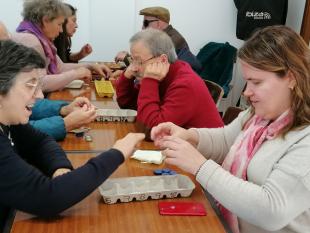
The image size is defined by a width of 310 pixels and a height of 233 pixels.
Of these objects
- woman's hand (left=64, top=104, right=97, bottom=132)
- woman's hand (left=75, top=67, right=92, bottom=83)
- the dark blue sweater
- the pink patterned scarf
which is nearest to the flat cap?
woman's hand (left=75, top=67, right=92, bottom=83)

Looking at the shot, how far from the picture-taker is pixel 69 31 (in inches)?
147

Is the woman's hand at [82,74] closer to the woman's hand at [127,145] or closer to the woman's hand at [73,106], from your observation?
the woman's hand at [73,106]

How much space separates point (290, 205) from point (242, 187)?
0.14 meters

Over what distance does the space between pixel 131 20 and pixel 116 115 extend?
2.55m

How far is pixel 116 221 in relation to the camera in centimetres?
116

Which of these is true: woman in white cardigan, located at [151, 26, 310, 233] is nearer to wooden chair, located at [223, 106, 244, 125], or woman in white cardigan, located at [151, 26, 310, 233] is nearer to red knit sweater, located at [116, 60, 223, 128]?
red knit sweater, located at [116, 60, 223, 128]

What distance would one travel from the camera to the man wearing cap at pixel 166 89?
1.91 m

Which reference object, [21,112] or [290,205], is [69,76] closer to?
[21,112]

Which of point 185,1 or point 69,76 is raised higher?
point 185,1

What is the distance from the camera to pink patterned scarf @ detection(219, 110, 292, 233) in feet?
4.14

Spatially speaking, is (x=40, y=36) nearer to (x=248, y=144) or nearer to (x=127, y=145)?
(x=127, y=145)

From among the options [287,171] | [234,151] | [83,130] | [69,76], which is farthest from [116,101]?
[287,171]

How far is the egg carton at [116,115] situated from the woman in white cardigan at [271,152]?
87 cm

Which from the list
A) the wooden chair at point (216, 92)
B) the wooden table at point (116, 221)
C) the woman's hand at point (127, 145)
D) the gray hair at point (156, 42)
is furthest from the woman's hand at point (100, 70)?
the wooden table at point (116, 221)
